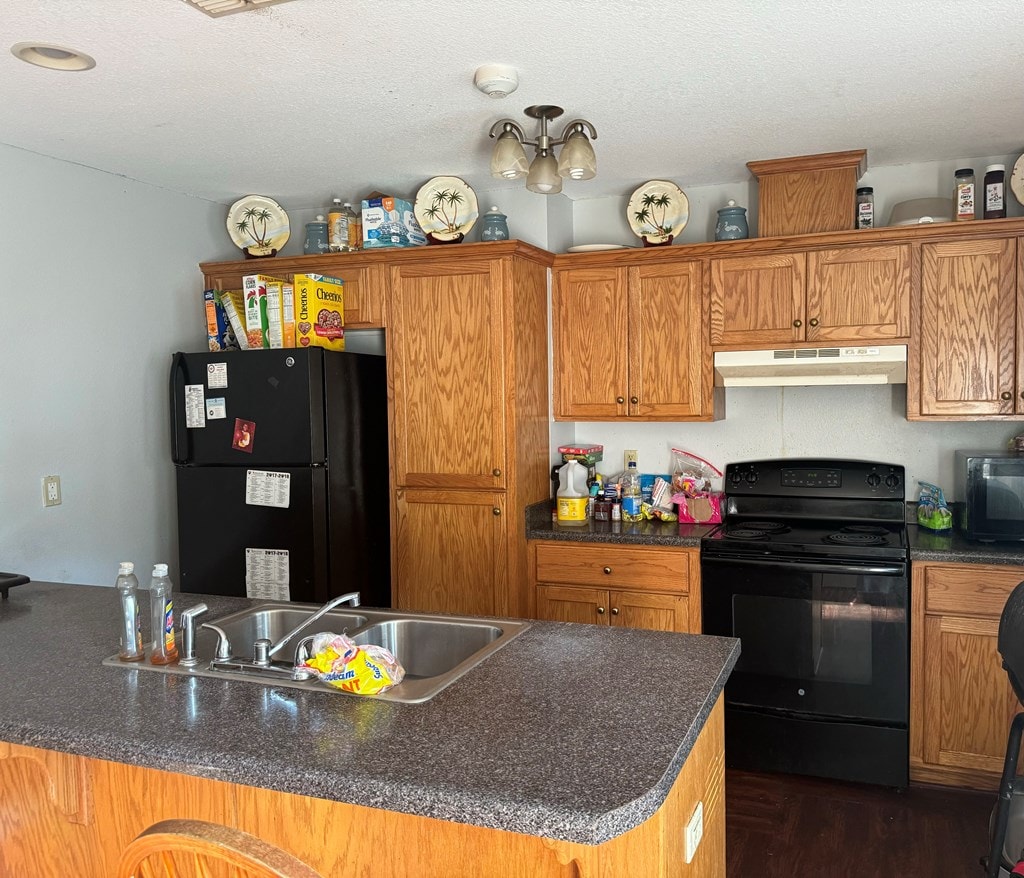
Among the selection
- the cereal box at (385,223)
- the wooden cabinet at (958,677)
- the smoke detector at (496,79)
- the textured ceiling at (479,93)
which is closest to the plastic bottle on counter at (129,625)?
the textured ceiling at (479,93)

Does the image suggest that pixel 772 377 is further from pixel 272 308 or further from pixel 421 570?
pixel 272 308

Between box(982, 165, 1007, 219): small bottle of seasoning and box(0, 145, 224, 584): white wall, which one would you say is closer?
box(0, 145, 224, 584): white wall

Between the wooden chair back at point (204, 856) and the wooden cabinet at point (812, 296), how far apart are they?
2.88 metres

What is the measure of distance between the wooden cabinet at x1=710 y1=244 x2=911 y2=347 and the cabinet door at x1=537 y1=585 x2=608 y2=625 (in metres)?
1.10

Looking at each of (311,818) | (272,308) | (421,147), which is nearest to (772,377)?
(421,147)

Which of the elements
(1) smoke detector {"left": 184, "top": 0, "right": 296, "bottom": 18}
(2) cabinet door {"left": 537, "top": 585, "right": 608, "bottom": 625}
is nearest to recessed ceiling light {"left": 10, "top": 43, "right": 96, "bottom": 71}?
(1) smoke detector {"left": 184, "top": 0, "right": 296, "bottom": 18}

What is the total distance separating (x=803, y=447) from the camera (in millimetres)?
3615

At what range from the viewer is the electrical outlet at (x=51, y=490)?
10.2 feet

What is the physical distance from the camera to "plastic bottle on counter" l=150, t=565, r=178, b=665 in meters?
1.82

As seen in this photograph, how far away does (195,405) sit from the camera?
3.48m

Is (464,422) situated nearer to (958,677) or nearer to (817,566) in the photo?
(817,566)

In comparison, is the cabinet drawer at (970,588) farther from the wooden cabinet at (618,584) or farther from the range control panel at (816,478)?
the wooden cabinet at (618,584)

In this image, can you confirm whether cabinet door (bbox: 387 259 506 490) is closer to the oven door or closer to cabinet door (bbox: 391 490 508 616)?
cabinet door (bbox: 391 490 508 616)

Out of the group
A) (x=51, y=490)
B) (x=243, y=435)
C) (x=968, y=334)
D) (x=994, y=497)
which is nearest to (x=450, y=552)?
(x=243, y=435)
